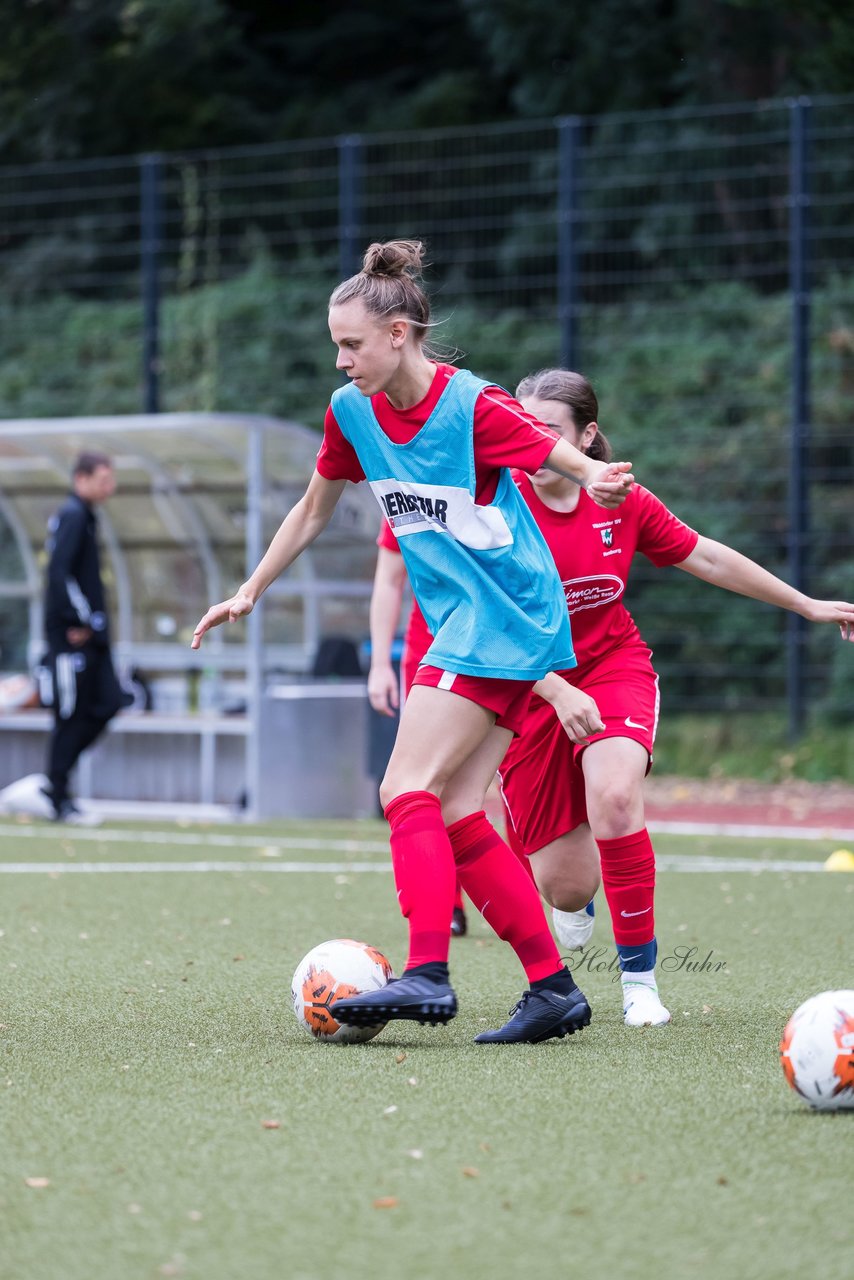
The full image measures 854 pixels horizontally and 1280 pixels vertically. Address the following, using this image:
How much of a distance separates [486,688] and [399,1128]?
3.90 ft

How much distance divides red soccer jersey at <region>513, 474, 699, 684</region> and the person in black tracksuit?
20.6ft

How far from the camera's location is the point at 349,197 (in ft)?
53.5

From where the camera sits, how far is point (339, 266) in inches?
666

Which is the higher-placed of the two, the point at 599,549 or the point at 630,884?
the point at 599,549

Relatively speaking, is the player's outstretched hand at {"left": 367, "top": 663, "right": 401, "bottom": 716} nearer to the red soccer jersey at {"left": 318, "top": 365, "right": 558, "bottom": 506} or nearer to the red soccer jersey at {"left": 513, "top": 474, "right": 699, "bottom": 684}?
the red soccer jersey at {"left": 513, "top": 474, "right": 699, "bottom": 684}

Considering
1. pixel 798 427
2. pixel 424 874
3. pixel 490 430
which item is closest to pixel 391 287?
pixel 490 430

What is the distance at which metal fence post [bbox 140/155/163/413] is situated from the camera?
667 inches

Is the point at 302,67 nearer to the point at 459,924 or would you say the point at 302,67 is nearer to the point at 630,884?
the point at 459,924

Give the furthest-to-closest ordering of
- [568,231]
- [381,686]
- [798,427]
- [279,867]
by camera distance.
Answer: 1. [568,231]
2. [798,427]
3. [279,867]
4. [381,686]

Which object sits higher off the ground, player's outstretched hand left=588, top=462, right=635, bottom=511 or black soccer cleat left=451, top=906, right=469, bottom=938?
player's outstretched hand left=588, top=462, right=635, bottom=511

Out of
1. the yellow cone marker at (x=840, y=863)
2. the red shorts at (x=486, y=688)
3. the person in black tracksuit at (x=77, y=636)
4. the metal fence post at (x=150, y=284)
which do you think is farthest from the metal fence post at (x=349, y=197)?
the red shorts at (x=486, y=688)

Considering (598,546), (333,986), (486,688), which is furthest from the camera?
(598,546)

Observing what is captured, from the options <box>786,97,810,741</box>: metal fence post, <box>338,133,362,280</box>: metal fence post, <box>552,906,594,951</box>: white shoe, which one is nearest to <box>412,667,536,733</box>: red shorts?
<box>552,906,594,951</box>: white shoe

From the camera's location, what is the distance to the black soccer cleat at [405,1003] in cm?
416
